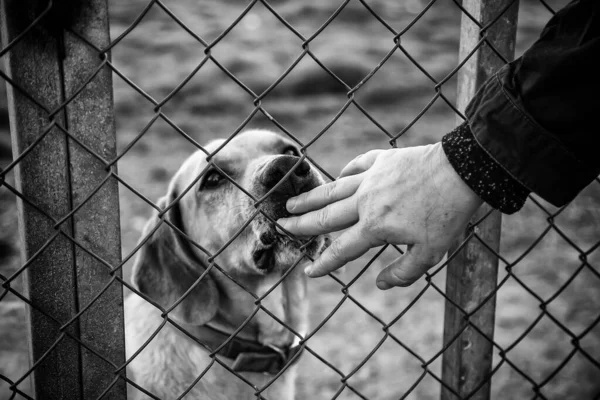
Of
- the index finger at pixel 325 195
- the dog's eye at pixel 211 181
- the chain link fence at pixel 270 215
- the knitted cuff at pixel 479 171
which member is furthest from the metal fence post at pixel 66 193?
the dog's eye at pixel 211 181

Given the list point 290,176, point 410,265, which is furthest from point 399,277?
point 290,176

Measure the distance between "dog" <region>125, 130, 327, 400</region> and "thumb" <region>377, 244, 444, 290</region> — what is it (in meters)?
0.55

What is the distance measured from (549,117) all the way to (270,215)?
32.6 inches

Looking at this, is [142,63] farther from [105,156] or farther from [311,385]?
[105,156]

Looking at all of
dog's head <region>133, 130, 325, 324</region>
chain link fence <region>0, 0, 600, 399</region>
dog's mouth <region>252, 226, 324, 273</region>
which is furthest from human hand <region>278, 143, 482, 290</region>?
dog's head <region>133, 130, 325, 324</region>

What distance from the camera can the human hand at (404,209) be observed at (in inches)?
46.6

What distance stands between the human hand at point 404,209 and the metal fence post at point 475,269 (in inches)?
23.4

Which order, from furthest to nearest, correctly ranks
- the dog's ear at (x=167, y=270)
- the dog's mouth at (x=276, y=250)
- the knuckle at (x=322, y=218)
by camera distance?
1. the dog's ear at (x=167, y=270)
2. the dog's mouth at (x=276, y=250)
3. the knuckle at (x=322, y=218)

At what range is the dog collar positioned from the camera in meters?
2.01

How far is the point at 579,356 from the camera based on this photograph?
3.04 meters

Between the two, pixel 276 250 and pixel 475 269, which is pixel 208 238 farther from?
pixel 475 269

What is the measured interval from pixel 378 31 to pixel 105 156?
717 centimetres

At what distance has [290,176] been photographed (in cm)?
152

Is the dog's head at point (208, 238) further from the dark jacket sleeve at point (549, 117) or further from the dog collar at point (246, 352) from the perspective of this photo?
the dark jacket sleeve at point (549, 117)
